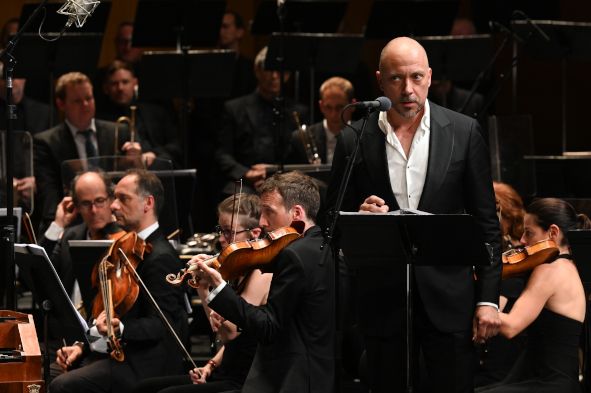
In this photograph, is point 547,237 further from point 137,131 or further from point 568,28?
point 137,131

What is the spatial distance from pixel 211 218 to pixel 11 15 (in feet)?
8.82

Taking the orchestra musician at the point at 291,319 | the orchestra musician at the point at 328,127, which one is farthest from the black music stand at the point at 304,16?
the orchestra musician at the point at 291,319

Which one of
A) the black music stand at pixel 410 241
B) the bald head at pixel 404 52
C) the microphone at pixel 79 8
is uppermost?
the microphone at pixel 79 8

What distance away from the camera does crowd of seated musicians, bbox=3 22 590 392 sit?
12.0ft

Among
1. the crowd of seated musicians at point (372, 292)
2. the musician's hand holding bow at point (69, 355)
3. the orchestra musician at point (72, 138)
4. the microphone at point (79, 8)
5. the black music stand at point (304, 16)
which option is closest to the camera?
the crowd of seated musicians at point (372, 292)

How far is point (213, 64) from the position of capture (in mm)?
7527

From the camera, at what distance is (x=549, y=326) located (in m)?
4.42

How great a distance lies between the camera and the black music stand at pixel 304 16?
24.8 ft

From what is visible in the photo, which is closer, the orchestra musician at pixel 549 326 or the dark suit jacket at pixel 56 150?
the orchestra musician at pixel 549 326

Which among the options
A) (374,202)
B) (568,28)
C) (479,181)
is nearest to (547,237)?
(479,181)

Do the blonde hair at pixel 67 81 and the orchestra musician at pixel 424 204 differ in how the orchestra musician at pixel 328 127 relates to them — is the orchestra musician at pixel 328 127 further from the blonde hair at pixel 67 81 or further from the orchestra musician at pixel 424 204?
the orchestra musician at pixel 424 204

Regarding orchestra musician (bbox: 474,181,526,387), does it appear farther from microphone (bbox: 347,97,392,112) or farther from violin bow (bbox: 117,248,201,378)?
microphone (bbox: 347,97,392,112)

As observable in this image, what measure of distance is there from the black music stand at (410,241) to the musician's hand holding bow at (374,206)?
0.06 metres

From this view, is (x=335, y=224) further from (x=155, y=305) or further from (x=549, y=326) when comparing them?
(x=155, y=305)
